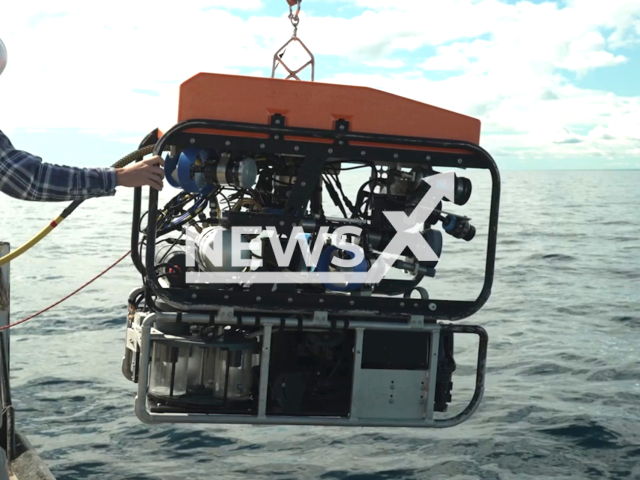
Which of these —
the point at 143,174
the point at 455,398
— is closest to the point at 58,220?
the point at 143,174

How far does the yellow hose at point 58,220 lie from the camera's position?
162 inches

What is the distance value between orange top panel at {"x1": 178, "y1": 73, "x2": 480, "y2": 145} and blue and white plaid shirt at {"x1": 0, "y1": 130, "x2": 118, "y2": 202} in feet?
2.05

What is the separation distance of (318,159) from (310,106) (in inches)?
9.5

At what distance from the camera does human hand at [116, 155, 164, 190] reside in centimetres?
364

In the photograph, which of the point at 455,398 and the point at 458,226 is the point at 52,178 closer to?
the point at 458,226

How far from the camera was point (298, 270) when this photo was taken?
4395 mm

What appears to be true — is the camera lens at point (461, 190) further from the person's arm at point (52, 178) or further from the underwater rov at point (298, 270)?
the person's arm at point (52, 178)

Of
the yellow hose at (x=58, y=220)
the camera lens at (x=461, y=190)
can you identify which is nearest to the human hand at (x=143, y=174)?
the yellow hose at (x=58, y=220)

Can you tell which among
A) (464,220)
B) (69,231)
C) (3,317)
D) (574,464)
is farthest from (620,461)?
(69,231)

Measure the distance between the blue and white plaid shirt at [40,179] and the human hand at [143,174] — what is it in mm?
100

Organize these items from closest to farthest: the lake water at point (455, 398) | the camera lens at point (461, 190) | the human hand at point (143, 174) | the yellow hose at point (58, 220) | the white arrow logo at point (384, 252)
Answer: the human hand at point (143, 174) < the yellow hose at point (58, 220) < the white arrow logo at point (384, 252) < the camera lens at point (461, 190) < the lake water at point (455, 398)

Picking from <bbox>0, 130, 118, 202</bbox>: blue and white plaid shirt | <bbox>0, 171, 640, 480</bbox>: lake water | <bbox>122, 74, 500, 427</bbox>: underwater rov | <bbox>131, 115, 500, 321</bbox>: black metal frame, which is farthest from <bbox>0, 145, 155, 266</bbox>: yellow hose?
<bbox>0, 171, 640, 480</bbox>: lake water

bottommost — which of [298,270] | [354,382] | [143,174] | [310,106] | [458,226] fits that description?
[354,382]

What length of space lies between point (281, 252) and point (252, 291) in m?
0.27
